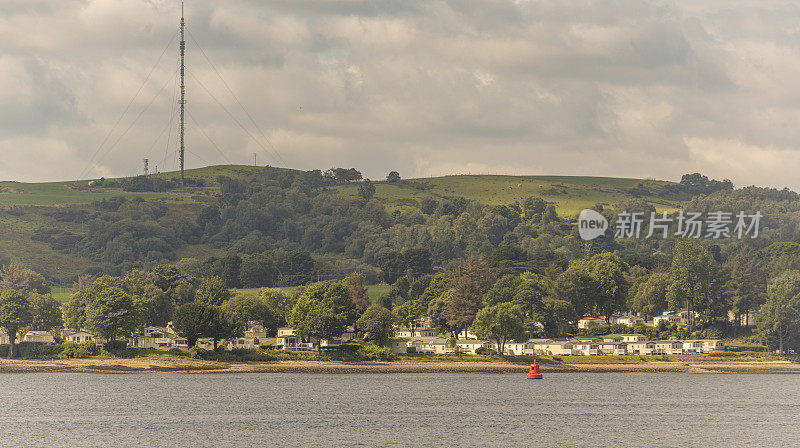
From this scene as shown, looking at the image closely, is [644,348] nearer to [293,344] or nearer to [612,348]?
[612,348]

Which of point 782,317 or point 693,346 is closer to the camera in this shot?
point 782,317

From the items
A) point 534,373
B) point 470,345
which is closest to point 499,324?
point 470,345

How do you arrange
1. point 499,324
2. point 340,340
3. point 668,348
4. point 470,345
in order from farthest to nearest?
point 668,348 → point 470,345 → point 340,340 → point 499,324

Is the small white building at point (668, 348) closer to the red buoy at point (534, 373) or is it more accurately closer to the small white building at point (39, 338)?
the red buoy at point (534, 373)

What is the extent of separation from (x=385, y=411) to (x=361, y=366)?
5100cm

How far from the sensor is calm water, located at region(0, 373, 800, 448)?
82.2m

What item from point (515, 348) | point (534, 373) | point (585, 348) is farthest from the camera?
point (585, 348)

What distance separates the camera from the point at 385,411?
97.8m

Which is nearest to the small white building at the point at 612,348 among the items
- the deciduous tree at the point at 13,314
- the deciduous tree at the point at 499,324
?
the deciduous tree at the point at 499,324

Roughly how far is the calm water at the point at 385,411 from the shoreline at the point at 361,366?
215 inches

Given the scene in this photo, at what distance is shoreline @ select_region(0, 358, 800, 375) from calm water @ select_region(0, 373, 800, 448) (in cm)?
545

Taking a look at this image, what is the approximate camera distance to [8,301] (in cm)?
15038

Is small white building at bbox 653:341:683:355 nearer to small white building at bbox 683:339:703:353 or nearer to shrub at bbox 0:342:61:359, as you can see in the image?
small white building at bbox 683:339:703:353

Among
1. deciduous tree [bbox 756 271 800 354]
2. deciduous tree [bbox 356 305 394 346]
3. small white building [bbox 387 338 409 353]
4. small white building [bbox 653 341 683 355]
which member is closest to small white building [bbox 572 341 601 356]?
small white building [bbox 653 341 683 355]
